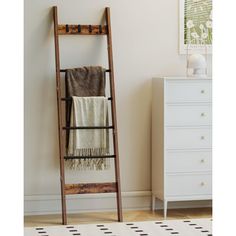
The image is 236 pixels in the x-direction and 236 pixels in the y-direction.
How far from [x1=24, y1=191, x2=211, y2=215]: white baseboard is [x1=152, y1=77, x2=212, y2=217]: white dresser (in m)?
0.25

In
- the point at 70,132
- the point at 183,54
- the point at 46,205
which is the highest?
the point at 183,54

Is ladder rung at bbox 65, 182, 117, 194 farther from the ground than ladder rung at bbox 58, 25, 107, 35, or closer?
closer

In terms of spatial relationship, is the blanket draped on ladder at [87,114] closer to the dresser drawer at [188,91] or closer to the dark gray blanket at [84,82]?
the dark gray blanket at [84,82]

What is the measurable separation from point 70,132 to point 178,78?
0.98 meters

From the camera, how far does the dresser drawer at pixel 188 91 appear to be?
14.9 ft

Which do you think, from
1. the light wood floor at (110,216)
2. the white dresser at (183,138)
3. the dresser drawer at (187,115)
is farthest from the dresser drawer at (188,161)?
the light wood floor at (110,216)

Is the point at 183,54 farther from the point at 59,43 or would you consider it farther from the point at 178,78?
the point at 59,43

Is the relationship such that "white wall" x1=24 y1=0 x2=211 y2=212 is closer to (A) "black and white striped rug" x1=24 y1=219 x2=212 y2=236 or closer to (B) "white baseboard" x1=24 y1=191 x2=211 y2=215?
(B) "white baseboard" x1=24 y1=191 x2=211 y2=215

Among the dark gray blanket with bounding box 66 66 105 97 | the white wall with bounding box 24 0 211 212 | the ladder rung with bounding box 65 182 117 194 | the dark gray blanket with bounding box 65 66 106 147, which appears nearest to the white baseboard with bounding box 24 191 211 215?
the white wall with bounding box 24 0 211 212

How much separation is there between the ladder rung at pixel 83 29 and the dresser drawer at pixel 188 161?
116cm

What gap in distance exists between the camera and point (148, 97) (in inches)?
191

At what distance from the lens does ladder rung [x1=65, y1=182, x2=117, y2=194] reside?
4.49 m
